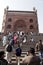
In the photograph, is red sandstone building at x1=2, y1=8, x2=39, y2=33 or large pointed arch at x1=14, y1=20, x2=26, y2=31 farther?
red sandstone building at x1=2, y1=8, x2=39, y2=33

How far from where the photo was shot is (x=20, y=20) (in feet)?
169

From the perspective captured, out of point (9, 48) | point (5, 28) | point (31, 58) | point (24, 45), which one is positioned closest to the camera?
point (31, 58)

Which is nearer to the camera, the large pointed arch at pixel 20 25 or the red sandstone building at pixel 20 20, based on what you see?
the large pointed arch at pixel 20 25

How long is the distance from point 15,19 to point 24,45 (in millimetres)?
30263

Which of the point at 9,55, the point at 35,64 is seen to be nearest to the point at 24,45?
the point at 9,55

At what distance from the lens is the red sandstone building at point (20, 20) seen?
50469 mm

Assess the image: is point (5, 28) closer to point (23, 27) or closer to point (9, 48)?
point (23, 27)

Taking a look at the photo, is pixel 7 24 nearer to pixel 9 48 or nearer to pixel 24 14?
pixel 24 14

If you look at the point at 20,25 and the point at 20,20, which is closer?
the point at 20,25

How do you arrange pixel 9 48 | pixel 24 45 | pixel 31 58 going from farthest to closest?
pixel 24 45
pixel 9 48
pixel 31 58

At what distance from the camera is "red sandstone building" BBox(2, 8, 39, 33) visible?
50.5 meters

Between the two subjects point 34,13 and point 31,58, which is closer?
point 31,58

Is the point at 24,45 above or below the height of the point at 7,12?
below

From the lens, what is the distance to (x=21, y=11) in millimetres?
50344
